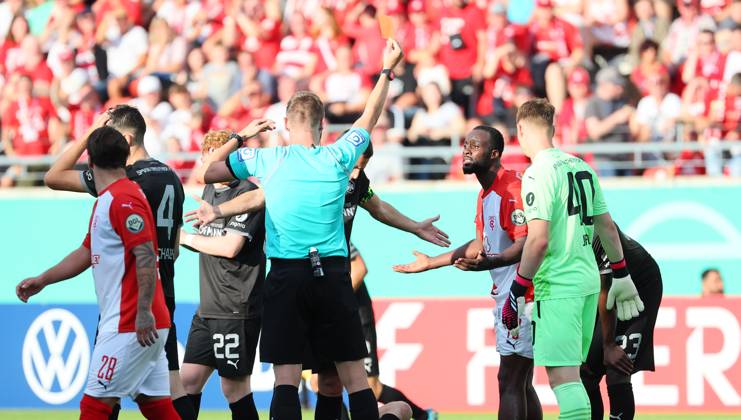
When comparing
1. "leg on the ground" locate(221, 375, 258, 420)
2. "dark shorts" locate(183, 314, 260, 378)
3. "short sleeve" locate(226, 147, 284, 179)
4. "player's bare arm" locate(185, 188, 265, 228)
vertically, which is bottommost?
"leg on the ground" locate(221, 375, 258, 420)

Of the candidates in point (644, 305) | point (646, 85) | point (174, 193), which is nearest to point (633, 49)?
point (646, 85)

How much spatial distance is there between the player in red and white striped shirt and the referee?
664 millimetres

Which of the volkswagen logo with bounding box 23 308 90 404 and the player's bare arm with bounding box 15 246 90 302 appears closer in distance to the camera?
the player's bare arm with bounding box 15 246 90 302

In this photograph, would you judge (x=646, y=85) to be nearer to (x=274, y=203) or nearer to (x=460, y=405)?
(x=460, y=405)

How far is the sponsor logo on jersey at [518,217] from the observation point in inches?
342

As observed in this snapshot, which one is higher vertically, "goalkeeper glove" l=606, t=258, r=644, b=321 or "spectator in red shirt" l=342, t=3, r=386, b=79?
"spectator in red shirt" l=342, t=3, r=386, b=79

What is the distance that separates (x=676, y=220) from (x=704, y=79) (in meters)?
2.00

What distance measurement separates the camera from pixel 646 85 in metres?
16.5

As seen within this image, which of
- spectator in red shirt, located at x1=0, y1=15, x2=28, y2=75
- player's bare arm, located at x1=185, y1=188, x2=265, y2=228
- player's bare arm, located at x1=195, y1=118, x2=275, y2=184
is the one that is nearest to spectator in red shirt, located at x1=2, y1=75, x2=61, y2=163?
spectator in red shirt, located at x1=0, y1=15, x2=28, y2=75

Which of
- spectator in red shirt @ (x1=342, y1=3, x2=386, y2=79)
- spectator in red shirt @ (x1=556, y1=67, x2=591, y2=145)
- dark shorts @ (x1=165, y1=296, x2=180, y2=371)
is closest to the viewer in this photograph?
dark shorts @ (x1=165, y1=296, x2=180, y2=371)

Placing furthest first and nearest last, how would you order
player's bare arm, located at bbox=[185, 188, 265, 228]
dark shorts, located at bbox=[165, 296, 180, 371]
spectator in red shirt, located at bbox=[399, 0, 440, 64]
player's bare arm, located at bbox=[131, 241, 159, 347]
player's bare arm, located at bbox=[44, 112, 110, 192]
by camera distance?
spectator in red shirt, located at bbox=[399, 0, 440, 64] < dark shorts, located at bbox=[165, 296, 180, 371] < player's bare arm, located at bbox=[44, 112, 110, 192] < player's bare arm, located at bbox=[185, 188, 265, 228] < player's bare arm, located at bbox=[131, 241, 159, 347]

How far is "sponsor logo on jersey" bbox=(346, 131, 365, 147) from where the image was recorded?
26.7 feet

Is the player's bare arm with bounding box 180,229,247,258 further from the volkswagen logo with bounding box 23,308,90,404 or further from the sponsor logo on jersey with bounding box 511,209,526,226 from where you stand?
the volkswagen logo with bounding box 23,308,90,404

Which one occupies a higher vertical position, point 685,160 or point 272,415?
point 685,160
